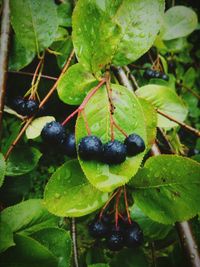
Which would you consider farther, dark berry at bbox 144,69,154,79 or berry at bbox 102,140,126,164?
dark berry at bbox 144,69,154,79

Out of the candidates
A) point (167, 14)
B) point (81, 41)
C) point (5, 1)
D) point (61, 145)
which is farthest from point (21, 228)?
point (167, 14)

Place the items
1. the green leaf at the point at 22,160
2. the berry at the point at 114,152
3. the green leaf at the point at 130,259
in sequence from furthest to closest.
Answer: the green leaf at the point at 130,259 < the green leaf at the point at 22,160 < the berry at the point at 114,152

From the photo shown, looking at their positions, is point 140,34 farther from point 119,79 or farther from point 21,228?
point 21,228

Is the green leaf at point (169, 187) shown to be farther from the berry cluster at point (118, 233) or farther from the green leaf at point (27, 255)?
the green leaf at point (27, 255)

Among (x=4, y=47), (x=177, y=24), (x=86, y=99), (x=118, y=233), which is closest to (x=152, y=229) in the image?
(x=118, y=233)

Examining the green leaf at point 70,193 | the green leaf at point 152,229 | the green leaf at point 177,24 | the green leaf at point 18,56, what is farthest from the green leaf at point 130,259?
the green leaf at point 177,24

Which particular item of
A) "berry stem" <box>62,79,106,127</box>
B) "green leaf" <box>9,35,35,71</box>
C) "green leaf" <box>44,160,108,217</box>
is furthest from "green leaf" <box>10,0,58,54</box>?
"green leaf" <box>44,160,108,217</box>

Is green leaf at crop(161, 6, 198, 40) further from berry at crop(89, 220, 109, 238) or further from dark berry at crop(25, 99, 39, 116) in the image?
berry at crop(89, 220, 109, 238)
